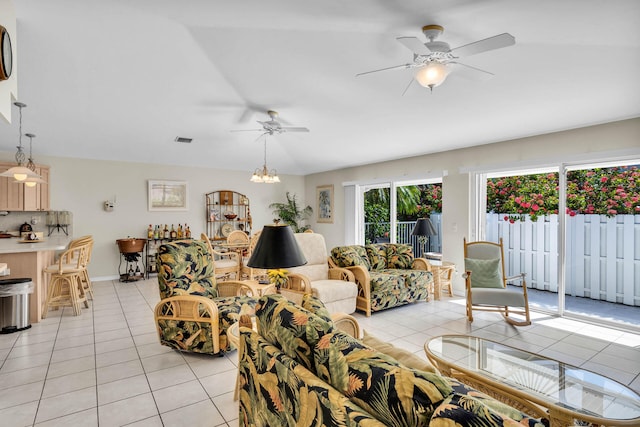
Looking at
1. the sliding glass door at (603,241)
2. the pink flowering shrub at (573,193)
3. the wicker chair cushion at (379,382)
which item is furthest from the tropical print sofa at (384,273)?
the wicker chair cushion at (379,382)

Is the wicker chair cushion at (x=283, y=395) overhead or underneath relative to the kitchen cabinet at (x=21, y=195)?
underneath

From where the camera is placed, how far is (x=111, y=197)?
263 inches

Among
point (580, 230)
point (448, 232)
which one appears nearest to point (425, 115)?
point (448, 232)

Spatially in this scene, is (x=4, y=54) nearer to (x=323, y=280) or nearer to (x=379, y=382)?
(x=379, y=382)

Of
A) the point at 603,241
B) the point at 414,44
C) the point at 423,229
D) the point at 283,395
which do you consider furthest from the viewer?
the point at 423,229

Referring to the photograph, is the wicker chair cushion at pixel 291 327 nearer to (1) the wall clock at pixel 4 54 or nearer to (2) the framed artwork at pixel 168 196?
(1) the wall clock at pixel 4 54

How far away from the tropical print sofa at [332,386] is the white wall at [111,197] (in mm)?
6180

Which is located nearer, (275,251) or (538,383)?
(538,383)

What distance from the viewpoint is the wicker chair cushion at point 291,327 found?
1323mm

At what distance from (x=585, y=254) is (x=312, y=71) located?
4282mm

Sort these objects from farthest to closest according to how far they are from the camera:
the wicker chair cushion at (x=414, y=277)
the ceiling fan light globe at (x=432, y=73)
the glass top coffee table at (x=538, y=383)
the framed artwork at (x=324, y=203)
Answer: the framed artwork at (x=324, y=203)
the wicker chair cushion at (x=414, y=277)
the ceiling fan light globe at (x=432, y=73)
the glass top coffee table at (x=538, y=383)

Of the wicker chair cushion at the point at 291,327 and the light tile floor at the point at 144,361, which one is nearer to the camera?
the wicker chair cushion at the point at 291,327

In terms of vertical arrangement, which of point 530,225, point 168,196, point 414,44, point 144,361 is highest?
point 414,44

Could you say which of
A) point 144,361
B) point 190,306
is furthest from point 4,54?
point 144,361
